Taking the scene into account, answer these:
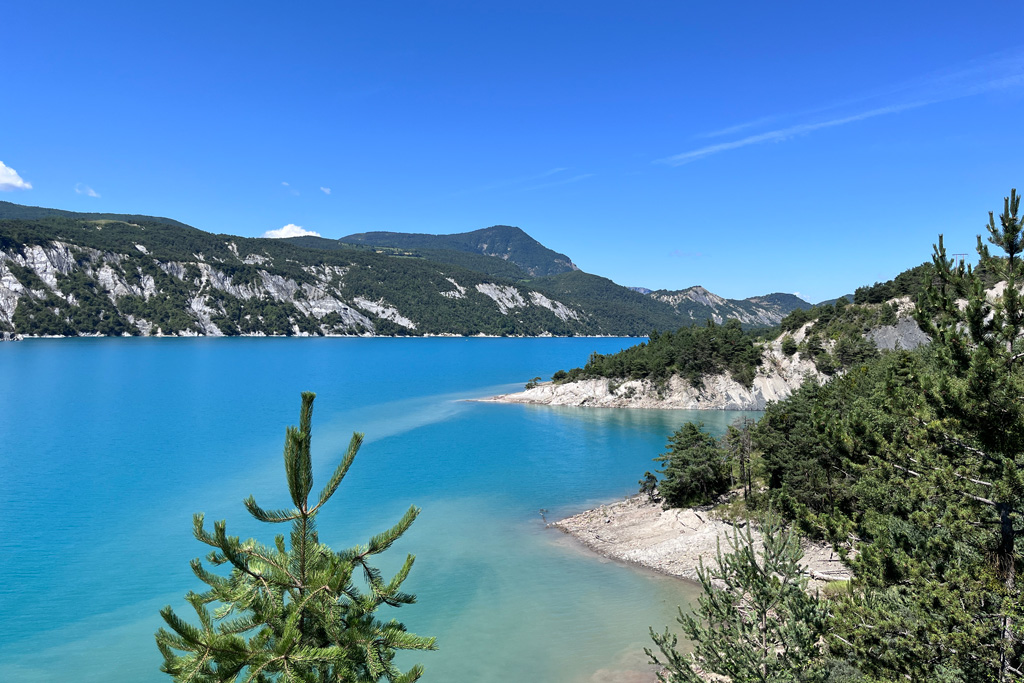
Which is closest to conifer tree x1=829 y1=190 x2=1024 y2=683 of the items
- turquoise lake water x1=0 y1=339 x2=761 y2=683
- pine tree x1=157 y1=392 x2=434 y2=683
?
pine tree x1=157 y1=392 x2=434 y2=683

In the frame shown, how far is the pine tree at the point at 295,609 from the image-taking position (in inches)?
231

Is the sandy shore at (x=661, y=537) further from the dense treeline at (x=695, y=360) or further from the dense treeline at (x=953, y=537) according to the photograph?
the dense treeline at (x=695, y=360)

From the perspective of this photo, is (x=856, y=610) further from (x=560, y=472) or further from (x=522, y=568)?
(x=560, y=472)

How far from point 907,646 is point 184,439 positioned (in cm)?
6117

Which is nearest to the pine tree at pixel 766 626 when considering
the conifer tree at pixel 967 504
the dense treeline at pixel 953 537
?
the dense treeline at pixel 953 537

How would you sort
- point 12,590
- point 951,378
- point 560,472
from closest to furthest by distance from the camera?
point 951,378 < point 12,590 < point 560,472

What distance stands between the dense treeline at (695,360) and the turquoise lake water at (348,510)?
31.2 ft

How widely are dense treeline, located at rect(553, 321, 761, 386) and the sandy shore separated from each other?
4933 cm

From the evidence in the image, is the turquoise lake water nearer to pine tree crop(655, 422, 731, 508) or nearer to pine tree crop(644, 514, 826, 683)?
pine tree crop(655, 422, 731, 508)

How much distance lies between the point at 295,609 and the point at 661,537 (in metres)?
27.3

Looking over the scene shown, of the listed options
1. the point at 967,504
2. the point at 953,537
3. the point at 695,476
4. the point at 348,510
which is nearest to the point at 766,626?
the point at 953,537

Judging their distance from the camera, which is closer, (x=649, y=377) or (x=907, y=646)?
(x=907, y=646)

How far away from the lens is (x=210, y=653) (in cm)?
570

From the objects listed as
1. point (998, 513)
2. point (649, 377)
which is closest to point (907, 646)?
point (998, 513)
